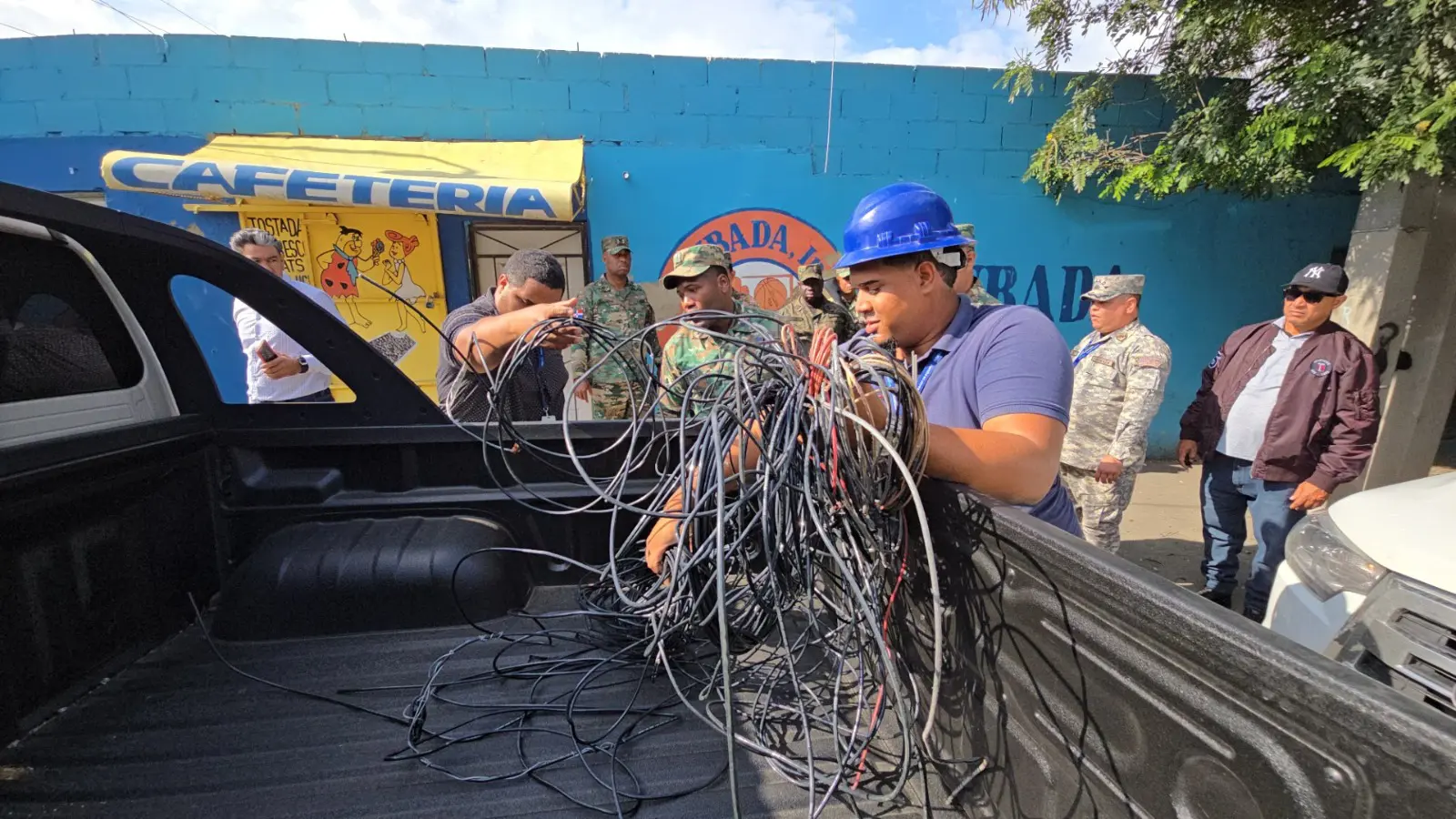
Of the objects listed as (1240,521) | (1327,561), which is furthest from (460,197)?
(1240,521)

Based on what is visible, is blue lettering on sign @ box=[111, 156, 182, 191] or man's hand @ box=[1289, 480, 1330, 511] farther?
blue lettering on sign @ box=[111, 156, 182, 191]

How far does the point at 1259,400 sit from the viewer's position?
9.86ft

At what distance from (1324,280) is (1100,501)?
4.78 feet

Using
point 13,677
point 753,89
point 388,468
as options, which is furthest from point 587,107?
point 13,677

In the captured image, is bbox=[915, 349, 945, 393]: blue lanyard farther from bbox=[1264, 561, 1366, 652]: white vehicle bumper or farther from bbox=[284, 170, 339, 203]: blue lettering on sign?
bbox=[284, 170, 339, 203]: blue lettering on sign

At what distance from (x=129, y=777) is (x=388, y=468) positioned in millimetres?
1064

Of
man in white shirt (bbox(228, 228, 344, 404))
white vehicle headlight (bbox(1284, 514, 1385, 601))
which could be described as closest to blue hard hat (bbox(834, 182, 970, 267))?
white vehicle headlight (bbox(1284, 514, 1385, 601))

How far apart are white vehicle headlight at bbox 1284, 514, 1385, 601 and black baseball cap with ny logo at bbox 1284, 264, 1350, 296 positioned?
1.39m

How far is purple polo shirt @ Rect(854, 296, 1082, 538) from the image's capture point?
1.33m

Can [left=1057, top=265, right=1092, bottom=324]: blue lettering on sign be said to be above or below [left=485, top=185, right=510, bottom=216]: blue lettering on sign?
below

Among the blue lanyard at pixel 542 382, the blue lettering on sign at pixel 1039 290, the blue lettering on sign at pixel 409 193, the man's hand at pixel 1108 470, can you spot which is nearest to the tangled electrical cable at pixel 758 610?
the blue lanyard at pixel 542 382

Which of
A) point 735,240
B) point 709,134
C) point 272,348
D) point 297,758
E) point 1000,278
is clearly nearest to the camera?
point 297,758

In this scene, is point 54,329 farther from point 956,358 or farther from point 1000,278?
point 1000,278

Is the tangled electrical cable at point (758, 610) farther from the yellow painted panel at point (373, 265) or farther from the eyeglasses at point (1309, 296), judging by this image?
the yellow painted panel at point (373, 265)
